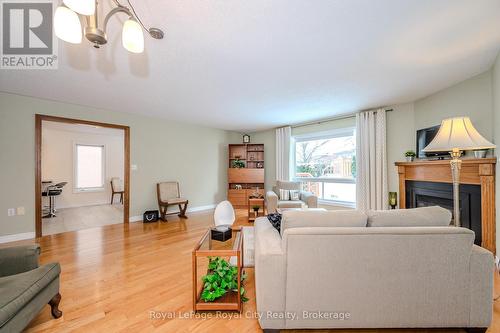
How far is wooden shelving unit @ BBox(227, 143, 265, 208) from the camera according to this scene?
219 inches

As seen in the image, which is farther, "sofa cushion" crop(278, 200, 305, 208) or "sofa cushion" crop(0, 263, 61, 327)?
"sofa cushion" crop(278, 200, 305, 208)

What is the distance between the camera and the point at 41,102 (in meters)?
3.26

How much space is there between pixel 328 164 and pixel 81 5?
15.8ft

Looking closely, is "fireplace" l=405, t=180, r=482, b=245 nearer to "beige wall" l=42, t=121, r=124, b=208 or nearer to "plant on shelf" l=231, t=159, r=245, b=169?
"plant on shelf" l=231, t=159, r=245, b=169

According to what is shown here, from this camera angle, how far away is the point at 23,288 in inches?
46.0

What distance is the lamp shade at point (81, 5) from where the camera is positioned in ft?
2.74

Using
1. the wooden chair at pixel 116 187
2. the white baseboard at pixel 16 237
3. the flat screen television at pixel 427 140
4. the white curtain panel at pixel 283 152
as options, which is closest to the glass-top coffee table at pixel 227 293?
the flat screen television at pixel 427 140

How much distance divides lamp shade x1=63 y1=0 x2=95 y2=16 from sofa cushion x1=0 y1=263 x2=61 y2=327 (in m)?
1.50

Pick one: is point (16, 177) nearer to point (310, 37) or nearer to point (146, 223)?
point (146, 223)

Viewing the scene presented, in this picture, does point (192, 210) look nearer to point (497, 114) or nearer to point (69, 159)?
point (69, 159)

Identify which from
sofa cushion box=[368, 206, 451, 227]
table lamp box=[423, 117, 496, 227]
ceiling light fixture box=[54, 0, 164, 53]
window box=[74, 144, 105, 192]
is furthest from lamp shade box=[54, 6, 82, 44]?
window box=[74, 144, 105, 192]

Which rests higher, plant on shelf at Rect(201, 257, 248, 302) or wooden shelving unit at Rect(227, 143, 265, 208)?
wooden shelving unit at Rect(227, 143, 265, 208)

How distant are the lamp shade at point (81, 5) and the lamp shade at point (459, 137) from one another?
2272mm

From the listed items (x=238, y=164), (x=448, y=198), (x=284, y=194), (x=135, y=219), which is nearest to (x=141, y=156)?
(x=135, y=219)
